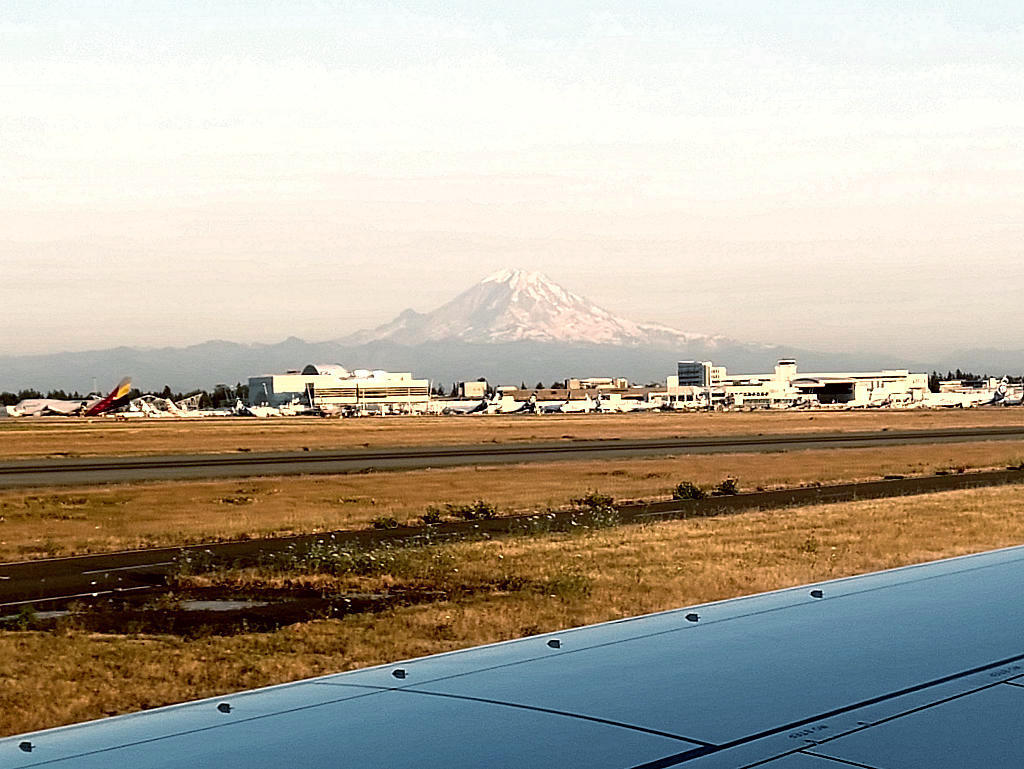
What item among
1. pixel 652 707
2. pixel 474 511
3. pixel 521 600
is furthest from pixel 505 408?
pixel 652 707

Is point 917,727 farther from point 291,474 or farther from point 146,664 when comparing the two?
point 291,474

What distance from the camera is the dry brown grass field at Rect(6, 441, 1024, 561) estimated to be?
93.8 feet

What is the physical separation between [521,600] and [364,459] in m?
39.2

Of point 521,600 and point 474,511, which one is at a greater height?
point 521,600

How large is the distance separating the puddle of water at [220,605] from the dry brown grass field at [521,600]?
2.25 meters

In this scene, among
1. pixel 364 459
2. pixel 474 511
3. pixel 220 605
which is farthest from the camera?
pixel 364 459

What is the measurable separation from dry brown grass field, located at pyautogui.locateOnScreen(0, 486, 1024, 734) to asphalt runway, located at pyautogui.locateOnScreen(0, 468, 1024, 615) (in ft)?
10.4

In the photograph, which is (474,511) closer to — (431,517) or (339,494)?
(431,517)

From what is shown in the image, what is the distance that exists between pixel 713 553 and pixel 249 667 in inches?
418

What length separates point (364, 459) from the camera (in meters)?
55.3

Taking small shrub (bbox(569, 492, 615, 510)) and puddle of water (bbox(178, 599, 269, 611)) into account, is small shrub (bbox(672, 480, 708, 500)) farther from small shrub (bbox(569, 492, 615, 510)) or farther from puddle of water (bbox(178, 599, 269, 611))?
puddle of water (bbox(178, 599, 269, 611))

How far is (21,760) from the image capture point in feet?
11.5

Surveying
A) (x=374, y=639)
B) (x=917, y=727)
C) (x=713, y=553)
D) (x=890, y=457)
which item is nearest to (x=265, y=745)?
(x=917, y=727)

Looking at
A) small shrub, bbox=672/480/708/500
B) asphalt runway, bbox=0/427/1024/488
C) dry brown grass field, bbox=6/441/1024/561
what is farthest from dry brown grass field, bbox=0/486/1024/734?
asphalt runway, bbox=0/427/1024/488
